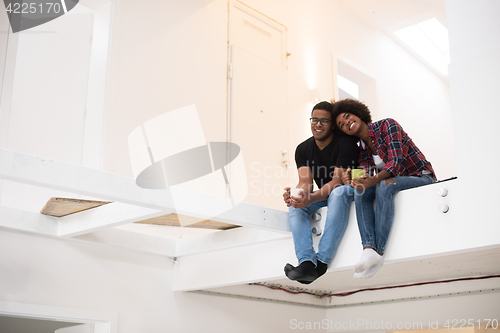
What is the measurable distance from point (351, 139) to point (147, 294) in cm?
168

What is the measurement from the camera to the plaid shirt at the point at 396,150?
2643 mm

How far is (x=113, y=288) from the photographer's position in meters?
3.32

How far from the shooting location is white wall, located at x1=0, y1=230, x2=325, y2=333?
9.62 feet

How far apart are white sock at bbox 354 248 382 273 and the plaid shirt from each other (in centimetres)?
41

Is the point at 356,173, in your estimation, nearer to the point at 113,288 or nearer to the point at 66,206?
the point at 66,206

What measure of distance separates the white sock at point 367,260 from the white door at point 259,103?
2.07m

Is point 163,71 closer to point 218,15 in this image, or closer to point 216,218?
point 218,15

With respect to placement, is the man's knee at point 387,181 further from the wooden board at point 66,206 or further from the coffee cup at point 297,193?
the wooden board at point 66,206

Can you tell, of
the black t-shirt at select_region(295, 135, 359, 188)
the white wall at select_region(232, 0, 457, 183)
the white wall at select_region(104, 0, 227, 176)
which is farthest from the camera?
the white wall at select_region(232, 0, 457, 183)

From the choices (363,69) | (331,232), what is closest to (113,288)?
(331,232)

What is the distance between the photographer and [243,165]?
445 cm

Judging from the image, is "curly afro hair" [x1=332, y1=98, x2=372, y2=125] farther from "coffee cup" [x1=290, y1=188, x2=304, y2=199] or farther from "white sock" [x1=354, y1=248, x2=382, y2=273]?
"white sock" [x1=354, y1=248, x2=382, y2=273]

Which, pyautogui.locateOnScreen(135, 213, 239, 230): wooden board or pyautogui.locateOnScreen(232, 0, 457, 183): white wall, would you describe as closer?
pyautogui.locateOnScreen(135, 213, 239, 230): wooden board

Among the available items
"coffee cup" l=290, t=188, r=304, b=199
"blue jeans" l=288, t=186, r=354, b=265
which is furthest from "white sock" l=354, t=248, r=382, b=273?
"coffee cup" l=290, t=188, r=304, b=199
